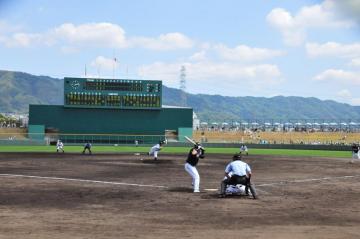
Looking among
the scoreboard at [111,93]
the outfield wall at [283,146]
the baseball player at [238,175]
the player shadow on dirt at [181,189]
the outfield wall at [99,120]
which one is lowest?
the player shadow on dirt at [181,189]

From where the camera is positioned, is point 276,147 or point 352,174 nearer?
point 352,174

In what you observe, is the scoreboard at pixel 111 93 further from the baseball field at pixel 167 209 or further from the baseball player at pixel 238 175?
the baseball player at pixel 238 175

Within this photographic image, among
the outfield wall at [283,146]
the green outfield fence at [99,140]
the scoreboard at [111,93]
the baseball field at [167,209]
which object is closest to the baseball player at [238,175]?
the baseball field at [167,209]

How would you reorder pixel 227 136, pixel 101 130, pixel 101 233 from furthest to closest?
1. pixel 227 136
2. pixel 101 130
3. pixel 101 233

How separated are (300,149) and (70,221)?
61.3 metres

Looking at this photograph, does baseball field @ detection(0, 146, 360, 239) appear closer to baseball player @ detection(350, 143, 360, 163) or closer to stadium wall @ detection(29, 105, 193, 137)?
baseball player @ detection(350, 143, 360, 163)

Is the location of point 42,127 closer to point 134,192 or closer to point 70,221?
point 134,192

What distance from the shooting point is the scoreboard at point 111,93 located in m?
77.7

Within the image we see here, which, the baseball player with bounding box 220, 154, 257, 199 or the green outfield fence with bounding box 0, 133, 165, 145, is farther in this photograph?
the green outfield fence with bounding box 0, 133, 165, 145

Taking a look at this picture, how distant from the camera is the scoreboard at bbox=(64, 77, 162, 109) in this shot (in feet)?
255

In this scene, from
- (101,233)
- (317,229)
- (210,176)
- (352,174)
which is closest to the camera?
(101,233)

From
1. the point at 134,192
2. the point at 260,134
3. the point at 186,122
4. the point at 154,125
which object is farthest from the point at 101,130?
the point at 134,192

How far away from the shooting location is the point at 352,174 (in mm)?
29922

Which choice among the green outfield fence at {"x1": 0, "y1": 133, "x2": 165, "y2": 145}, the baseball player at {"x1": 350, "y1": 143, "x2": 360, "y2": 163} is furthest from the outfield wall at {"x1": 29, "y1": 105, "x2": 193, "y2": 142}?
the baseball player at {"x1": 350, "y1": 143, "x2": 360, "y2": 163}
